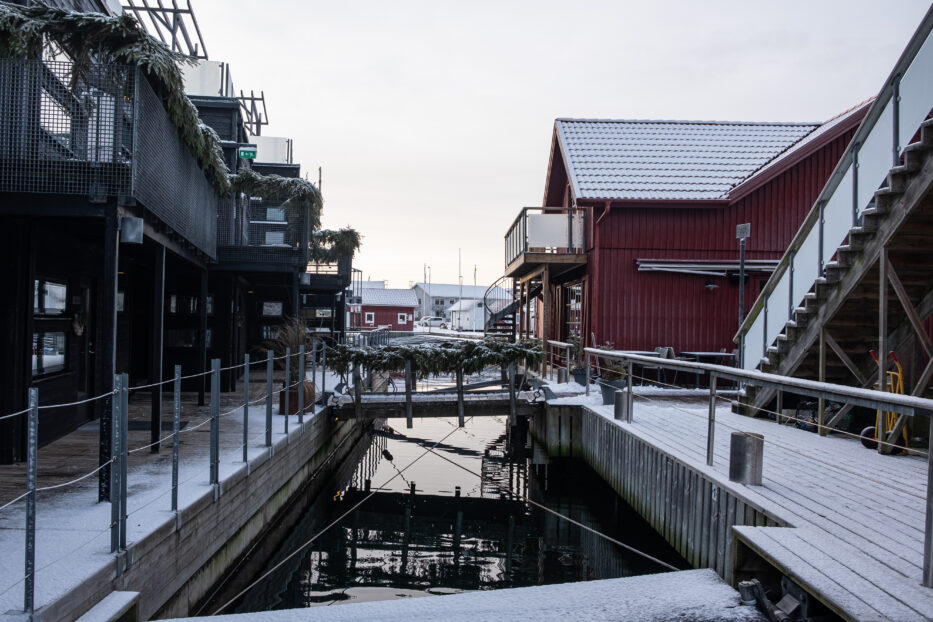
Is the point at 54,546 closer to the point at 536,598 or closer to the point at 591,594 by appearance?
the point at 536,598

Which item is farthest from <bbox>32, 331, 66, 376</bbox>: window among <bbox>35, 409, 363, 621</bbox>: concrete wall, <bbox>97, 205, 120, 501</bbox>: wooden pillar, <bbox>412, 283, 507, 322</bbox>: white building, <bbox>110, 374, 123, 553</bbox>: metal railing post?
<bbox>412, 283, 507, 322</bbox>: white building

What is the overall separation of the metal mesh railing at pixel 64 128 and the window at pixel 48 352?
2572 millimetres

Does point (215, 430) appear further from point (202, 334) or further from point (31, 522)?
point (202, 334)

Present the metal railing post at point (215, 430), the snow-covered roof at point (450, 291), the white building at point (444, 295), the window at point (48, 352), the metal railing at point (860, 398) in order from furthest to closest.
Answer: the snow-covered roof at point (450, 291)
the white building at point (444, 295)
the window at point (48, 352)
the metal railing post at point (215, 430)
the metal railing at point (860, 398)

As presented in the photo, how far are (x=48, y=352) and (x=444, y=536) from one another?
5.49 meters

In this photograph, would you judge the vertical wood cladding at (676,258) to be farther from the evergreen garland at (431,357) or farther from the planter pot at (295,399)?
the planter pot at (295,399)

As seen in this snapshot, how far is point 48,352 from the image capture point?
823 centimetres

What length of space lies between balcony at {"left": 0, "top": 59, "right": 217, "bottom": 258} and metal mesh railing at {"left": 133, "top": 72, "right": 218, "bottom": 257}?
0.09ft

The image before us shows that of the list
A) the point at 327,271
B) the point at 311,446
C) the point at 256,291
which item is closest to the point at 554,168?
the point at 327,271

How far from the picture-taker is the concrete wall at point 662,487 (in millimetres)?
5340

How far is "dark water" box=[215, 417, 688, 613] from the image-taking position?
6637 millimetres

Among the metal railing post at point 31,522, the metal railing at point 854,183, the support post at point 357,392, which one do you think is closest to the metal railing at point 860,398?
the metal railing at point 854,183

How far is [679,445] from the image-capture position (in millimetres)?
7184

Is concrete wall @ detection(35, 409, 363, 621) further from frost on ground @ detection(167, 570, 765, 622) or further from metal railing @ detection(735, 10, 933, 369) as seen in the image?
metal railing @ detection(735, 10, 933, 369)
